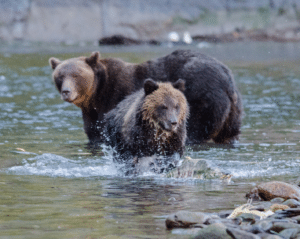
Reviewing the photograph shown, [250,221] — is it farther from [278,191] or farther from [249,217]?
[278,191]

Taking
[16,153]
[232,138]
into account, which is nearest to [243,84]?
[232,138]

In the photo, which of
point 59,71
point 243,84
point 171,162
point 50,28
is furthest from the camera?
point 50,28

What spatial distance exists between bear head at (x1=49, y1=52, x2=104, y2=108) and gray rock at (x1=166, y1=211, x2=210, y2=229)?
4.14m

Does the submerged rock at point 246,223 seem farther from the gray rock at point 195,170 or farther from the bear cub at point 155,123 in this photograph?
the bear cub at point 155,123

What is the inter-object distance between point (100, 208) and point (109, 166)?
1913mm

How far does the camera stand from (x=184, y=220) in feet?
13.1

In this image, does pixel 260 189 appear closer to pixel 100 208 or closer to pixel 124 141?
pixel 100 208

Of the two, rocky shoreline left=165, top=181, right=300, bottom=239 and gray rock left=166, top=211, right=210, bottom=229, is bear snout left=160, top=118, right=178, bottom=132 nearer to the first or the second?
rocky shoreline left=165, top=181, right=300, bottom=239

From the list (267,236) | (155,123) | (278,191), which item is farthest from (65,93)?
(267,236)

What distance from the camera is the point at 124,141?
6.36m

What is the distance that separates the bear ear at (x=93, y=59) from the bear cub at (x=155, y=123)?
6.58 feet

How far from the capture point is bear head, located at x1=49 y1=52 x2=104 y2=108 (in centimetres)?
788

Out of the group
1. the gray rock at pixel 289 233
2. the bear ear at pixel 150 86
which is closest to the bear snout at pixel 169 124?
the bear ear at pixel 150 86

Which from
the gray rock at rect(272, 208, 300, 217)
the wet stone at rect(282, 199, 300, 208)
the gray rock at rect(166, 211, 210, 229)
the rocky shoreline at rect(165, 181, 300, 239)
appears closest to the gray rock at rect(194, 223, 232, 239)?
the rocky shoreline at rect(165, 181, 300, 239)
